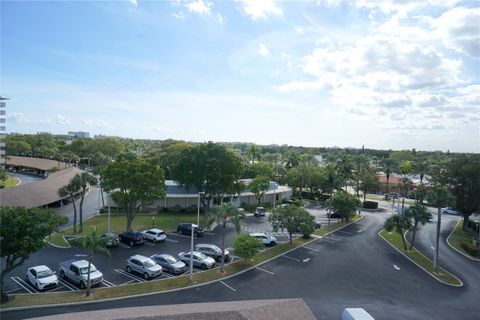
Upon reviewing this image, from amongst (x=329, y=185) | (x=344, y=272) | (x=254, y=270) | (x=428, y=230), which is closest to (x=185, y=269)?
(x=254, y=270)

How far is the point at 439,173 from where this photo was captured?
57.1 metres

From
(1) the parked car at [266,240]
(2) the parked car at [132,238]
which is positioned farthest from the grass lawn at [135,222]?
(1) the parked car at [266,240]

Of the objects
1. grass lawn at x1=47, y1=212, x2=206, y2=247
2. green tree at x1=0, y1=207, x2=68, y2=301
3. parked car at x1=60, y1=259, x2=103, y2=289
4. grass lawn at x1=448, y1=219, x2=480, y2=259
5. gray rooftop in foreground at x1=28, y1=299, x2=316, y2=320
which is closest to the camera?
gray rooftop in foreground at x1=28, y1=299, x2=316, y2=320

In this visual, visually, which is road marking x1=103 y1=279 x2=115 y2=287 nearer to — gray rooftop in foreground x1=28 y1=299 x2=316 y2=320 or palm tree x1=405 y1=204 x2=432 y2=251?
gray rooftop in foreground x1=28 y1=299 x2=316 y2=320

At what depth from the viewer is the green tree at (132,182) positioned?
4397 centimetres

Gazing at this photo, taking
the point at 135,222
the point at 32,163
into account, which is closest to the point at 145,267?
the point at 135,222

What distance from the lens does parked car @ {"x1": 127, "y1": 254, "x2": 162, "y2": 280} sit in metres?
29.8

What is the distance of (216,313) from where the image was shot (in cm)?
1947

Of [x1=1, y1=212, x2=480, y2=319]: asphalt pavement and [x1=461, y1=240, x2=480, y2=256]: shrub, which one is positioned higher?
[x1=461, y1=240, x2=480, y2=256]: shrub

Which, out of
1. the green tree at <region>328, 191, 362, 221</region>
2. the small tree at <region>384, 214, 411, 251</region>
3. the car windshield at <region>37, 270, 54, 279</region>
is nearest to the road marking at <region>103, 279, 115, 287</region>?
the car windshield at <region>37, 270, 54, 279</region>

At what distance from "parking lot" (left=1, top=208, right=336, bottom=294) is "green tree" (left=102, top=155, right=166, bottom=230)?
6.42 metres

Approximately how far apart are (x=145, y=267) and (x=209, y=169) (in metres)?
23.9

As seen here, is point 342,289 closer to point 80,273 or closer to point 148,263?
point 148,263

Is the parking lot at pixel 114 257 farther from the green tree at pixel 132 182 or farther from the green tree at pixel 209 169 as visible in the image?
the green tree at pixel 209 169
